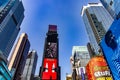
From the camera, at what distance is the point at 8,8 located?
5477 inches

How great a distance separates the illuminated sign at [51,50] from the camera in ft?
65.2

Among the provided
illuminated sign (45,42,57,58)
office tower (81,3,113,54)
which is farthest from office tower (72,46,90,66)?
illuminated sign (45,42,57,58)

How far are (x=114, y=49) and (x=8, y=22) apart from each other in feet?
384

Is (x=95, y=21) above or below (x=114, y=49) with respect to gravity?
above

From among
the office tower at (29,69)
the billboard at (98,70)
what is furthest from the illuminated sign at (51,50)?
the office tower at (29,69)

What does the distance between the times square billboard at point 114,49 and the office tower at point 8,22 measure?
96.2 metres

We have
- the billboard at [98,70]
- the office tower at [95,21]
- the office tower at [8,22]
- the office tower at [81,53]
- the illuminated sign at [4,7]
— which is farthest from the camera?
the office tower at [81,53]

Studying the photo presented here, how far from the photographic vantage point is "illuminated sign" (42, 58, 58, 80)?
17586 millimetres

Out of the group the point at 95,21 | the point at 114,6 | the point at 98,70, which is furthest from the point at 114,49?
the point at 95,21

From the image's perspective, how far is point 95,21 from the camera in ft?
472

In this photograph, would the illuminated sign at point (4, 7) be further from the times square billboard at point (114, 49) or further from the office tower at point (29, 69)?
the times square billboard at point (114, 49)

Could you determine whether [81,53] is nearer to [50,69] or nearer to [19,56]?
[19,56]

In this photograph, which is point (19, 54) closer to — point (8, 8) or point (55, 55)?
point (8, 8)

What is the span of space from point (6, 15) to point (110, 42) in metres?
109
